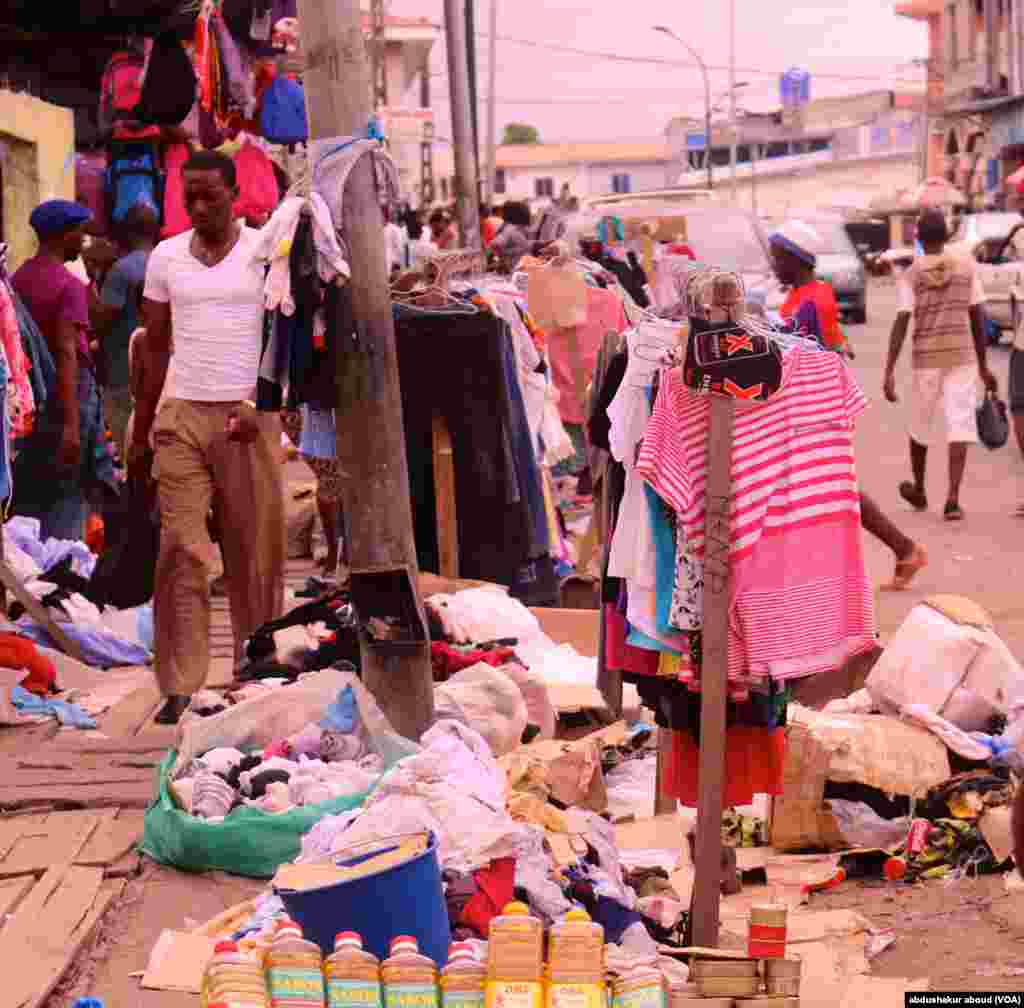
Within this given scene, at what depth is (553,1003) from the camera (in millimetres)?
4090

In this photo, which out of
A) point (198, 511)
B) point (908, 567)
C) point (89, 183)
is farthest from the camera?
point (89, 183)

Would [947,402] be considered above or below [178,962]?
above

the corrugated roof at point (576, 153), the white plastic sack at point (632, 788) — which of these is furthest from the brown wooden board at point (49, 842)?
the corrugated roof at point (576, 153)

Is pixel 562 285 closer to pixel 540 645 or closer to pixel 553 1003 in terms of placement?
pixel 540 645

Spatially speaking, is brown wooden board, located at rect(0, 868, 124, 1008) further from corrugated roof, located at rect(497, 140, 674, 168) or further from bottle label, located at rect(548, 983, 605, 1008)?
corrugated roof, located at rect(497, 140, 674, 168)

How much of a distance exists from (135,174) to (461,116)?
583 centimetres

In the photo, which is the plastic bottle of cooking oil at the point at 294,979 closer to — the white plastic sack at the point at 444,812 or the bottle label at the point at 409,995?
the bottle label at the point at 409,995

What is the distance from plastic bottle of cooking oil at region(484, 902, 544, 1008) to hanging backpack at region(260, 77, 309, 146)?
7561 millimetres

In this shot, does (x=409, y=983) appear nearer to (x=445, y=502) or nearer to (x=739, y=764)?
(x=739, y=764)

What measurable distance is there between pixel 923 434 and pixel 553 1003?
9.99m

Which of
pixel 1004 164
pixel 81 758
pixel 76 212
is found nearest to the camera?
pixel 81 758

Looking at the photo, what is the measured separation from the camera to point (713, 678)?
5.32 metres

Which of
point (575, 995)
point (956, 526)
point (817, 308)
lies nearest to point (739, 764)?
point (575, 995)

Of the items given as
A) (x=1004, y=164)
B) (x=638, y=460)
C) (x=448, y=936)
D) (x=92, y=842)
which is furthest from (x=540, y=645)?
(x=1004, y=164)
